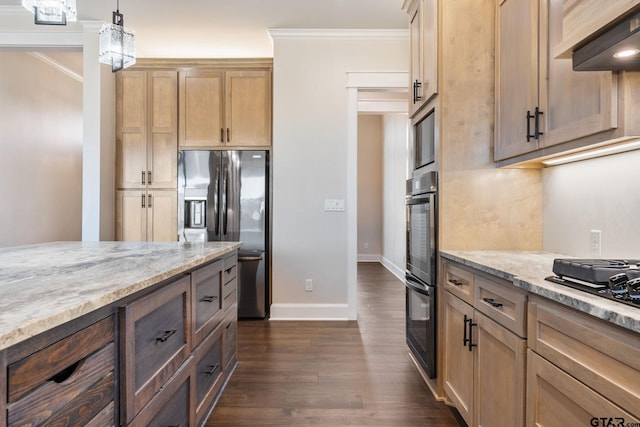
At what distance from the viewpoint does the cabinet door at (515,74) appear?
1.65 metres

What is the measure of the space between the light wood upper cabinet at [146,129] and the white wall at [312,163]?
1.14m

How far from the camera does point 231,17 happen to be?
3.44 m

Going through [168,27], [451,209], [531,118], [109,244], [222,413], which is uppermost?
[168,27]

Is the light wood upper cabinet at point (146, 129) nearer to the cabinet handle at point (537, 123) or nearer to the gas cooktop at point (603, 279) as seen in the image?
the cabinet handle at point (537, 123)

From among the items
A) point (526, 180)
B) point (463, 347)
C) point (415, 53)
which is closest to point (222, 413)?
point (463, 347)

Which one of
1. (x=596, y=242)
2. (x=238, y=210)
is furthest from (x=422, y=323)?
(x=238, y=210)

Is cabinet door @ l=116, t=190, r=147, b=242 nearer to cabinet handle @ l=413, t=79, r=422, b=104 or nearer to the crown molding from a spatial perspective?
the crown molding

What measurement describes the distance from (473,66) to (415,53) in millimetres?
645

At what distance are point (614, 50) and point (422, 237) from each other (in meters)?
1.41

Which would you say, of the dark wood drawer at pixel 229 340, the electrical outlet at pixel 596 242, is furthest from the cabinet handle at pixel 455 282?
the dark wood drawer at pixel 229 340

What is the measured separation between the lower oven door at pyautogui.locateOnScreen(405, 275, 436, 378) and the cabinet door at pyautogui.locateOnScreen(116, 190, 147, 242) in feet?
9.24

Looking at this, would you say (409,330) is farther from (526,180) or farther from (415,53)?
(415,53)

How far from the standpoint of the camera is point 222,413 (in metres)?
1.96

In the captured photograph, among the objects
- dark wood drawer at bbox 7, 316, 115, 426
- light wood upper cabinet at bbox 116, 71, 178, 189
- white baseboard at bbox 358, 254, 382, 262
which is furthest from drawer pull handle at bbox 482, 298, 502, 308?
white baseboard at bbox 358, 254, 382, 262
